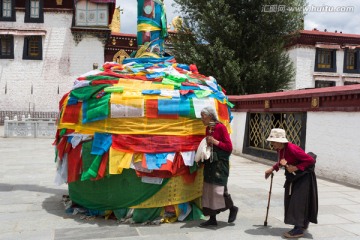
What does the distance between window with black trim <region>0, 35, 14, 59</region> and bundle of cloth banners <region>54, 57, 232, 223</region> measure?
81.6 feet

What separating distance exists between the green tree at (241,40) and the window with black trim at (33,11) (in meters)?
11.4

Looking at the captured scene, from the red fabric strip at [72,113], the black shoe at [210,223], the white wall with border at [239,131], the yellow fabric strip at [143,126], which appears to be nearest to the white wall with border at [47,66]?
the white wall with border at [239,131]

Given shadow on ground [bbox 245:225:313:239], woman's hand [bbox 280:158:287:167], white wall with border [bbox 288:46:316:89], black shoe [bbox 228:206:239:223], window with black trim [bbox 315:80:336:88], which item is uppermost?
white wall with border [bbox 288:46:316:89]

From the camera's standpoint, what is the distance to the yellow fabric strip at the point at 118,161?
5254 millimetres

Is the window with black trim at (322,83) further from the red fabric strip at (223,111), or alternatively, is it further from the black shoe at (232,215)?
the black shoe at (232,215)

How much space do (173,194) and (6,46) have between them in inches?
1055

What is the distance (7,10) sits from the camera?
91.2ft

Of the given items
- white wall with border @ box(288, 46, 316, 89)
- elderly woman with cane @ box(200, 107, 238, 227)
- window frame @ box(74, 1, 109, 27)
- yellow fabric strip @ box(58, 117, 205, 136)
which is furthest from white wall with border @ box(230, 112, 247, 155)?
window frame @ box(74, 1, 109, 27)

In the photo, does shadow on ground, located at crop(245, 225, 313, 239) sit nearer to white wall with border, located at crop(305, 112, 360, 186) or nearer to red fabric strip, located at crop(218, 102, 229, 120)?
red fabric strip, located at crop(218, 102, 229, 120)

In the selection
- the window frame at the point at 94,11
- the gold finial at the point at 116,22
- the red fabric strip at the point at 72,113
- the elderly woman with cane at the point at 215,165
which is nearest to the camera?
the elderly woman with cane at the point at 215,165

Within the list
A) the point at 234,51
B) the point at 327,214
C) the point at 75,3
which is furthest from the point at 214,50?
the point at 327,214

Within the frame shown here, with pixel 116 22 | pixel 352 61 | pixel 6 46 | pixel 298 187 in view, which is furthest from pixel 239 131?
Answer: pixel 116 22

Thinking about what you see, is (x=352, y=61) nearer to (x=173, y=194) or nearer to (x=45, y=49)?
(x=45, y=49)

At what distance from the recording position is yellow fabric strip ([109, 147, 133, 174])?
5.25m
